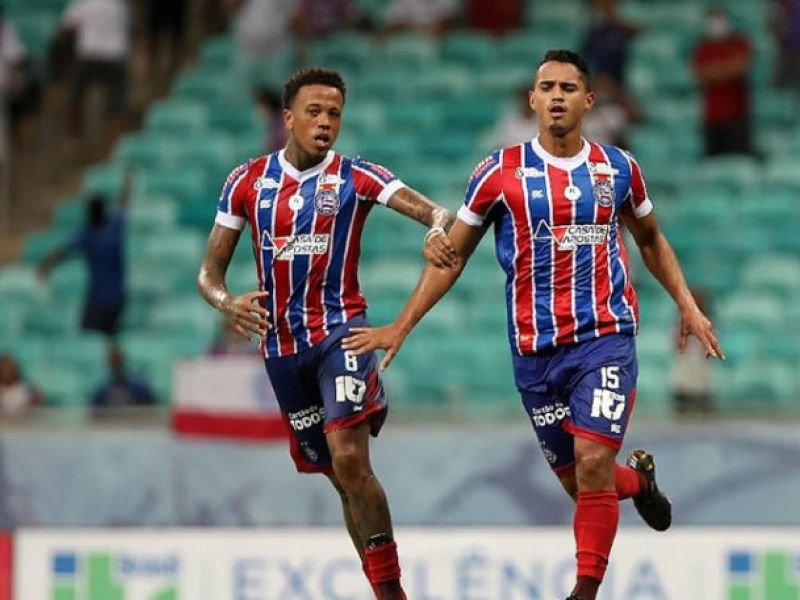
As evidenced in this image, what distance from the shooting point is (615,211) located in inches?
337

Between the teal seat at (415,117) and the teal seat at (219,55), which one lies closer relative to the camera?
the teal seat at (415,117)

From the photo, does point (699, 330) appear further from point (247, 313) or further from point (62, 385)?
point (62, 385)

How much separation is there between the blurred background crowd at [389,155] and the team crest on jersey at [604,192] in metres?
5.05

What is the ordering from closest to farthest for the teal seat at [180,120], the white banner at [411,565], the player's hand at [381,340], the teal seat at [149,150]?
1. the player's hand at [381,340]
2. the white banner at [411,565]
3. the teal seat at [149,150]
4. the teal seat at [180,120]

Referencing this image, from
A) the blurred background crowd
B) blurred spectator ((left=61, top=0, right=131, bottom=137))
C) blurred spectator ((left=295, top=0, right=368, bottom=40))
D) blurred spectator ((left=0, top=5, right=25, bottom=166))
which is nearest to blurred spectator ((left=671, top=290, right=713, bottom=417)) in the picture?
the blurred background crowd

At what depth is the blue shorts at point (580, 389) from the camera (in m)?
8.41

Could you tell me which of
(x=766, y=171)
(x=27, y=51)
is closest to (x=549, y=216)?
(x=766, y=171)

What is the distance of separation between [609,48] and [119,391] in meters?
4.64

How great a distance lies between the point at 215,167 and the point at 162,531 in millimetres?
7024

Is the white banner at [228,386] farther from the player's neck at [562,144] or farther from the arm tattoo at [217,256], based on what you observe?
the player's neck at [562,144]

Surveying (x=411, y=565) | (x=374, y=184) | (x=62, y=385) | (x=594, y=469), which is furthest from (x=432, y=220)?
(x=62, y=385)

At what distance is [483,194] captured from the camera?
28.0 ft

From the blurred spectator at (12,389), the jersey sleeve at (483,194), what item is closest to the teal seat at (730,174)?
the blurred spectator at (12,389)

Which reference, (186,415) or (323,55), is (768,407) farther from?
(323,55)
